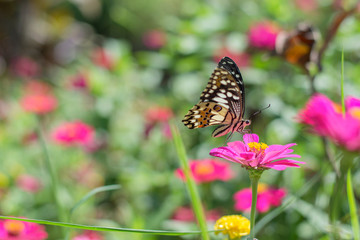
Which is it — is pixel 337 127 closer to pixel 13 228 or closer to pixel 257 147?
pixel 257 147

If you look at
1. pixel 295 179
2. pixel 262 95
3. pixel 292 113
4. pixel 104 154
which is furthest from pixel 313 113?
pixel 104 154

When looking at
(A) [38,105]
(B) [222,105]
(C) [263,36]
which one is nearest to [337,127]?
(B) [222,105]

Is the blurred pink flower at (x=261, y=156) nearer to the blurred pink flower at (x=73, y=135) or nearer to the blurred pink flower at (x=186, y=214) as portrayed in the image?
the blurred pink flower at (x=186, y=214)

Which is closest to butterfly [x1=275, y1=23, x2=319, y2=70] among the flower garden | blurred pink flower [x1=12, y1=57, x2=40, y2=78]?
the flower garden

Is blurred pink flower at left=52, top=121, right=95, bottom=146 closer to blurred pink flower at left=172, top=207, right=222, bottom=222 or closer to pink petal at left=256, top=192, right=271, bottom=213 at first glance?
blurred pink flower at left=172, top=207, right=222, bottom=222

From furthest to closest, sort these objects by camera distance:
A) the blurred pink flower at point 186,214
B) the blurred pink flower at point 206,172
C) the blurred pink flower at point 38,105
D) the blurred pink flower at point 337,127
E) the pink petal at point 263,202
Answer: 1. the blurred pink flower at point 38,105
2. the blurred pink flower at point 186,214
3. the blurred pink flower at point 206,172
4. the pink petal at point 263,202
5. the blurred pink flower at point 337,127

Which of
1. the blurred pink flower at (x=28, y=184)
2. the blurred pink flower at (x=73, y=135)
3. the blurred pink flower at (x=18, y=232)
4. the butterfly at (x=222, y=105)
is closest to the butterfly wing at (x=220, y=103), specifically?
the butterfly at (x=222, y=105)
